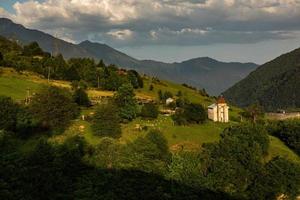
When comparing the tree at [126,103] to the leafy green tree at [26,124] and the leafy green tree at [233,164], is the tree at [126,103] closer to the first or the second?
the leafy green tree at [26,124]

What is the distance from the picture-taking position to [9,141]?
67.2m

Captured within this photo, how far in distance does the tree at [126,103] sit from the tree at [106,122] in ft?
16.1

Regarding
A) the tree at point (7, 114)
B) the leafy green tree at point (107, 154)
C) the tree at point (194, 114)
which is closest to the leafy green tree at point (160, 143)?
the leafy green tree at point (107, 154)

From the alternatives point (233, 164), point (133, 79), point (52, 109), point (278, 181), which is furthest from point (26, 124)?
point (133, 79)

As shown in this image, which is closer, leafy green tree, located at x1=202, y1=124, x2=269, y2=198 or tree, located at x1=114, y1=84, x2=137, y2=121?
leafy green tree, located at x1=202, y1=124, x2=269, y2=198

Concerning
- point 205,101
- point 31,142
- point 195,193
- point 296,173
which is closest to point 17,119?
point 31,142

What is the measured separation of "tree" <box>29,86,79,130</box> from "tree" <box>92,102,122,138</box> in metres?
4.88

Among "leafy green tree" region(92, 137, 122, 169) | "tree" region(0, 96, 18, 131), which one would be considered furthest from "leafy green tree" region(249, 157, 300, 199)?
"tree" region(0, 96, 18, 131)

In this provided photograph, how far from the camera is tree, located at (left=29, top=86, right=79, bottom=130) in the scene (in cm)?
7762

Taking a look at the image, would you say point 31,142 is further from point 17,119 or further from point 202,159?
point 202,159

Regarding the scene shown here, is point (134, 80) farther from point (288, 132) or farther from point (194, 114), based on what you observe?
point (288, 132)

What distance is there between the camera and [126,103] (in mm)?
88562

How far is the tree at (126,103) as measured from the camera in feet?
283

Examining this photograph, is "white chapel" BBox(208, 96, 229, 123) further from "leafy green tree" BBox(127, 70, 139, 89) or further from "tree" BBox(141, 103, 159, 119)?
"leafy green tree" BBox(127, 70, 139, 89)
